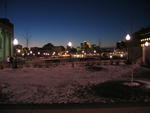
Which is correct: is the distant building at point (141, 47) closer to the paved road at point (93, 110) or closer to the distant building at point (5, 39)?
the paved road at point (93, 110)

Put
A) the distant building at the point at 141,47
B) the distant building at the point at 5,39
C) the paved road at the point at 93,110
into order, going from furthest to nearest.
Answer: the distant building at the point at 5,39
the distant building at the point at 141,47
the paved road at the point at 93,110

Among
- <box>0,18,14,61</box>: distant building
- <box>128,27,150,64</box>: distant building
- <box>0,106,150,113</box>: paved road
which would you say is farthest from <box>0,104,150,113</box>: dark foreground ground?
<box>0,18,14,61</box>: distant building

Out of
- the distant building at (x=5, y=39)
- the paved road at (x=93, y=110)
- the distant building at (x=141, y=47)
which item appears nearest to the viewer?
the paved road at (x=93, y=110)

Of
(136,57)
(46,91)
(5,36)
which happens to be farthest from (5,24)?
(46,91)

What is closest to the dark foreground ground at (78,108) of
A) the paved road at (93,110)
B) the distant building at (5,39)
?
the paved road at (93,110)

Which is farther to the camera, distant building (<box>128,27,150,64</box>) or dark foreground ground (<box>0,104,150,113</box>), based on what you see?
distant building (<box>128,27,150,64</box>)

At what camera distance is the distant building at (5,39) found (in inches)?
1482

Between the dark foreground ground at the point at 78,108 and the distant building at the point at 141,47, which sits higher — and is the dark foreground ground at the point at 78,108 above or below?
below

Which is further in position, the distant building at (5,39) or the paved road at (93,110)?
the distant building at (5,39)

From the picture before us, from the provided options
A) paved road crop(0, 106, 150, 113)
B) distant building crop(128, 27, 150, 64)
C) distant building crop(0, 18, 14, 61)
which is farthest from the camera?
distant building crop(0, 18, 14, 61)

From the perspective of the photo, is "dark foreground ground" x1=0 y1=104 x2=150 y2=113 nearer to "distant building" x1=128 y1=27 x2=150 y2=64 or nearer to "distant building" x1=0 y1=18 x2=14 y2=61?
"distant building" x1=128 y1=27 x2=150 y2=64

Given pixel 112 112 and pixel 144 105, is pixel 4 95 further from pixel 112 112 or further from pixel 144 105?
pixel 144 105

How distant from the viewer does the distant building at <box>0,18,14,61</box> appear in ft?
124

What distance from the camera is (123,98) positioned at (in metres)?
9.20
